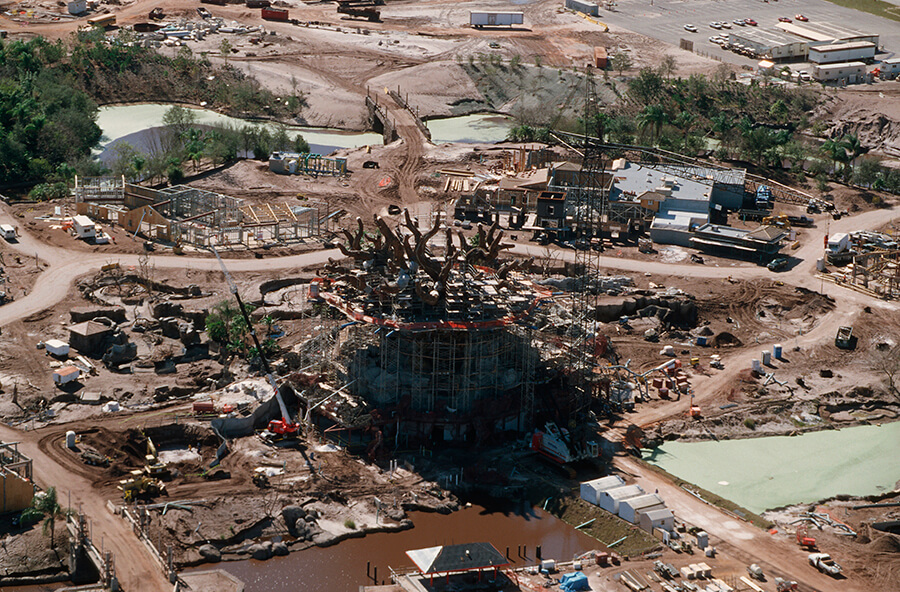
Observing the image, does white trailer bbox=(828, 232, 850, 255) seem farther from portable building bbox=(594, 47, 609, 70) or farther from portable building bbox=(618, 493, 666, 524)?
portable building bbox=(594, 47, 609, 70)

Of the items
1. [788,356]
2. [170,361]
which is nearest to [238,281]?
[170,361]

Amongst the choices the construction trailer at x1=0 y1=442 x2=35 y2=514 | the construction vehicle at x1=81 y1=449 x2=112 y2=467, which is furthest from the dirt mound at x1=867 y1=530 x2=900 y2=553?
the construction trailer at x1=0 y1=442 x2=35 y2=514

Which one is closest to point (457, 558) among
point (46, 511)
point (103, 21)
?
point (46, 511)

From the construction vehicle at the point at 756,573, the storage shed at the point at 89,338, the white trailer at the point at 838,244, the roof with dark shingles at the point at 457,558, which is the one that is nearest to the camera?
the roof with dark shingles at the point at 457,558

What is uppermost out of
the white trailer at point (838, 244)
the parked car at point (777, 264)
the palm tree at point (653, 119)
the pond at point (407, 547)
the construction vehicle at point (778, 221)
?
the palm tree at point (653, 119)

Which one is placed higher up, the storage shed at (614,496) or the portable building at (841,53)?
the portable building at (841,53)

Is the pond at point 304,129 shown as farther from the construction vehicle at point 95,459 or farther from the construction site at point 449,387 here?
the construction vehicle at point 95,459

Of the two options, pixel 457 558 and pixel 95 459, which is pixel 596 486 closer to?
pixel 457 558

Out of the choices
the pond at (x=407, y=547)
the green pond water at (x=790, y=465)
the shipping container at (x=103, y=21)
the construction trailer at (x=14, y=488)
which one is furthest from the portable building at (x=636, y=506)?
the shipping container at (x=103, y=21)
